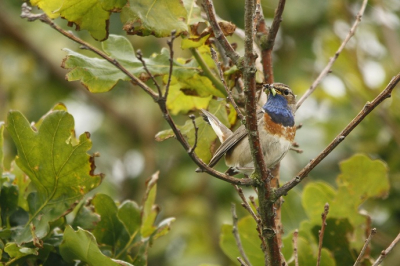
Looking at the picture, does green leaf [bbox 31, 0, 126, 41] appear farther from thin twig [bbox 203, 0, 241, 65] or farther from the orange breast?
the orange breast

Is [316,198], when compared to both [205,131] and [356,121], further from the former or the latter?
[356,121]

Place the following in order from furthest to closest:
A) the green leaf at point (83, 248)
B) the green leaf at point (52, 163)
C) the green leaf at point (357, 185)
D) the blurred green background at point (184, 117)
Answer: the blurred green background at point (184, 117) < the green leaf at point (357, 185) < the green leaf at point (52, 163) < the green leaf at point (83, 248)

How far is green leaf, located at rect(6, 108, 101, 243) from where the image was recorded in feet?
9.61

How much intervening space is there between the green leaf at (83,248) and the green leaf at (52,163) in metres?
0.20

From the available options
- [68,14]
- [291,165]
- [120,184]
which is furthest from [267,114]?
[120,184]

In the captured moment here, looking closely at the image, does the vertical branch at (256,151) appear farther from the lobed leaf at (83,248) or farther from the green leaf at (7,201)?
the green leaf at (7,201)

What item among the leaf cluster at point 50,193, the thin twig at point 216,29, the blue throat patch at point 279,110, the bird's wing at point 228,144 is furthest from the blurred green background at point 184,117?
the thin twig at point 216,29

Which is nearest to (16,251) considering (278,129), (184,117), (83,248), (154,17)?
(83,248)

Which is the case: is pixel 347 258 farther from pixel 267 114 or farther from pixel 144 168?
pixel 144 168

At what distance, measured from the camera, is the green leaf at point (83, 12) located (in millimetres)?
2836

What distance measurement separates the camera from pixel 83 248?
8.89ft

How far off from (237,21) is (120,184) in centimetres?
233

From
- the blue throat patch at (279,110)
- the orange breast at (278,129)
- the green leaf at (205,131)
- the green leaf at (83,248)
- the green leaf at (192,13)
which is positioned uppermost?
the green leaf at (192,13)

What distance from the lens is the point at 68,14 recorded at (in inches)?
113
